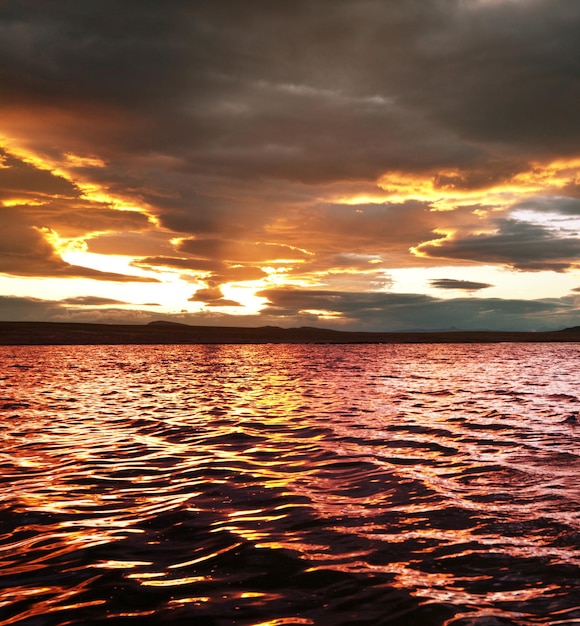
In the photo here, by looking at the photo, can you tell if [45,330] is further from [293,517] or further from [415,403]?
[293,517]

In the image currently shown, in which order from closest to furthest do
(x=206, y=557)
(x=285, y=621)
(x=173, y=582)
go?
(x=285, y=621), (x=173, y=582), (x=206, y=557)

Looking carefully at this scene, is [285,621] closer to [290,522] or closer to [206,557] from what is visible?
[206,557]

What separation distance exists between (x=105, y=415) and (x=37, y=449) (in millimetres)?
6866

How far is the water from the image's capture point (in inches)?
244

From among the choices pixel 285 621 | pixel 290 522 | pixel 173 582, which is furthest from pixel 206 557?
pixel 285 621

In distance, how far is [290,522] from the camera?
9.03 meters

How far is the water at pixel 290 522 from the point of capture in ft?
20.3

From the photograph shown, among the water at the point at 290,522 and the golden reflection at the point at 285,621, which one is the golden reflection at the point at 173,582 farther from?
the golden reflection at the point at 285,621

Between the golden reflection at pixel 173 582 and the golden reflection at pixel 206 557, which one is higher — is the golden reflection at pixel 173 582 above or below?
above

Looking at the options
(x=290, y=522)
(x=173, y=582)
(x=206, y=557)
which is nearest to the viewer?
(x=173, y=582)

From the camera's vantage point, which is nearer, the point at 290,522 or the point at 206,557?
the point at 206,557

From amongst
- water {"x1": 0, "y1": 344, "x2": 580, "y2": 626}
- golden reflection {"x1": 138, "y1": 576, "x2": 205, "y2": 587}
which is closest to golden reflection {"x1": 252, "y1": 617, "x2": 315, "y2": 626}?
water {"x1": 0, "y1": 344, "x2": 580, "y2": 626}

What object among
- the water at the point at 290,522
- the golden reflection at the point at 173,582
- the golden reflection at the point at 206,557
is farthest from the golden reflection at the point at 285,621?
the golden reflection at the point at 206,557

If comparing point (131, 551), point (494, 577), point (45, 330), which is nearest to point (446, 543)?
point (494, 577)
